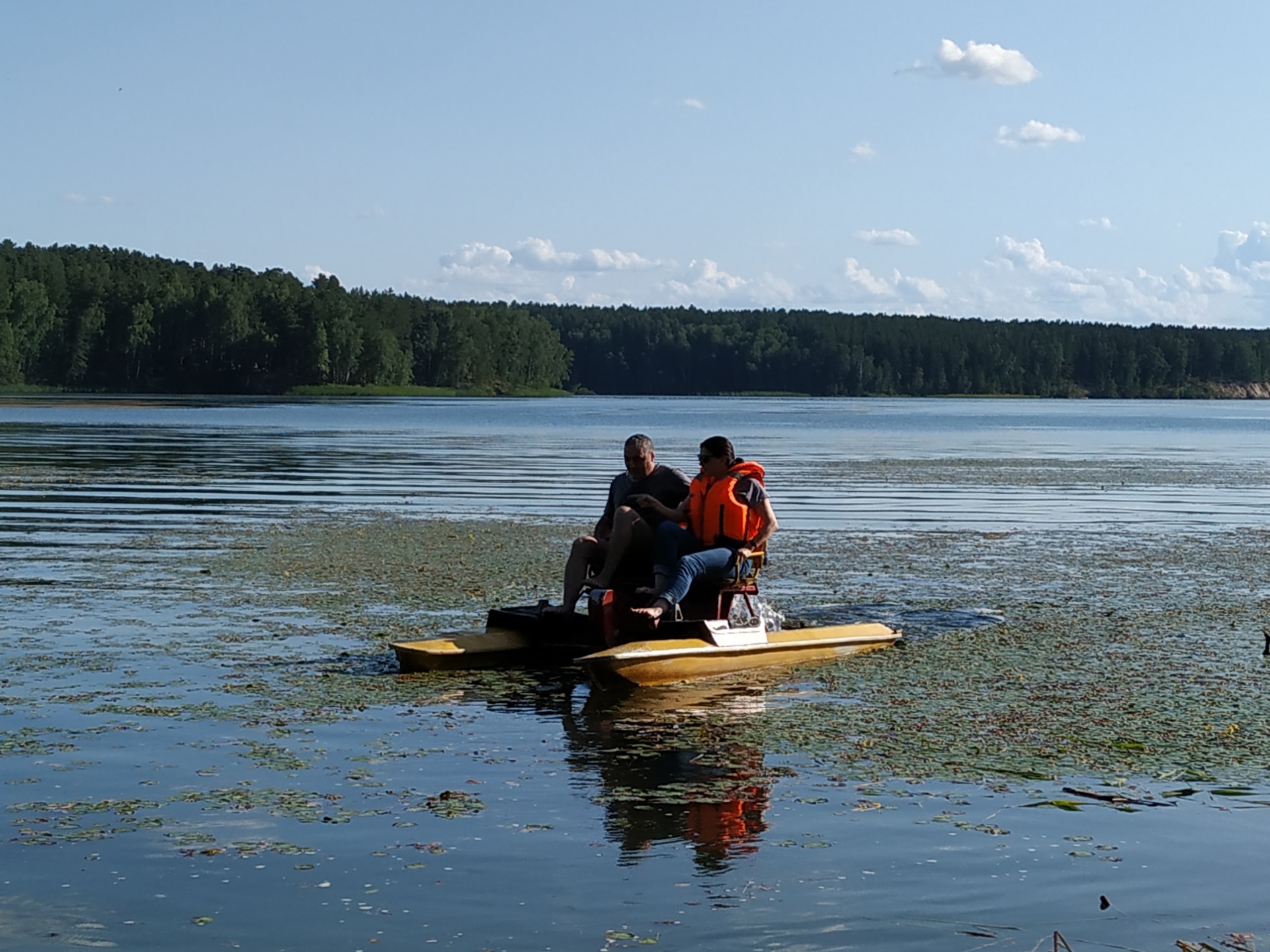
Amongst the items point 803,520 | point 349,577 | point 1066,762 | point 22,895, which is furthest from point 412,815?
point 803,520

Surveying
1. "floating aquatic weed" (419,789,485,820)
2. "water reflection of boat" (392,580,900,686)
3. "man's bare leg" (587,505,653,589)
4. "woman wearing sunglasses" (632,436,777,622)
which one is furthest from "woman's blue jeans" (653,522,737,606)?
"floating aquatic weed" (419,789,485,820)

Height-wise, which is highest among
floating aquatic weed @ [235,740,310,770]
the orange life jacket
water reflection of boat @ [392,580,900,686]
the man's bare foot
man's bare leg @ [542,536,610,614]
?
the orange life jacket

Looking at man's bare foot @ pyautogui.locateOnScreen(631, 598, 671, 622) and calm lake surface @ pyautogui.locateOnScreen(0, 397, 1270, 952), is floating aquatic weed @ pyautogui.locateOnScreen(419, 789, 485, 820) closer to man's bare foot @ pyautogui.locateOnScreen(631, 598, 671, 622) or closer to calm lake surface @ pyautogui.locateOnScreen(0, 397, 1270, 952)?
calm lake surface @ pyautogui.locateOnScreen(0, 397, 1270, 952)

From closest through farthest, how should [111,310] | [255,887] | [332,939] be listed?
[332,939] → [255,887] → [111,310]

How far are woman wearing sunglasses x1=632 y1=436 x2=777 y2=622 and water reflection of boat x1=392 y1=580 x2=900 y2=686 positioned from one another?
0.28 m

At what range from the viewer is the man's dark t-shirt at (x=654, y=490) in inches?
527

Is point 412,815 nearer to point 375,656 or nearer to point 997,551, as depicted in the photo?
point 375,656

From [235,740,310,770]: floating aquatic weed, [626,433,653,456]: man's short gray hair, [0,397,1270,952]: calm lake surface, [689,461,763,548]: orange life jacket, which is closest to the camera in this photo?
[0,397,1270,952]: calm lake surface

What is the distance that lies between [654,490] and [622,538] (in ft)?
1.78

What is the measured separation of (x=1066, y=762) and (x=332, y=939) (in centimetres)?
487

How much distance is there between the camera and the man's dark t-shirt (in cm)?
1340

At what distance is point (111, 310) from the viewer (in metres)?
164

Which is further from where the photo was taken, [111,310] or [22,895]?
[111,310]

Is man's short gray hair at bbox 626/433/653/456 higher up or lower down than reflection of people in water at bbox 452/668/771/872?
higher up
